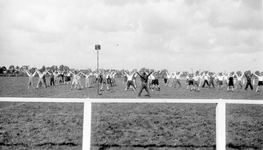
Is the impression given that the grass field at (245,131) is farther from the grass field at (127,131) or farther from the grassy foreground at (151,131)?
the grassy foreground at (151,131)

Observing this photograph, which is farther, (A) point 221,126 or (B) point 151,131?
(B) point 151,131

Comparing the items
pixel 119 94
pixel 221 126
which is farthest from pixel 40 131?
pixel 119 94

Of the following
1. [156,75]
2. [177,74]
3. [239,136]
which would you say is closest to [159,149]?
[239,136]

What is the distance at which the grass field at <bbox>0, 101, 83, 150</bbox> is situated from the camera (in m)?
5.40

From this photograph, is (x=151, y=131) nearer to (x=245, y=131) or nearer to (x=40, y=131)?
(x=245, y=131)

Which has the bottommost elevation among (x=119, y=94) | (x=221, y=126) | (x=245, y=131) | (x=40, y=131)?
(x=245, y=131)

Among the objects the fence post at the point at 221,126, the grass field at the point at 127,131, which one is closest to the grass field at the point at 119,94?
the grass field at the point at 127,131

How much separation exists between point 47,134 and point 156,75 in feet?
57.5

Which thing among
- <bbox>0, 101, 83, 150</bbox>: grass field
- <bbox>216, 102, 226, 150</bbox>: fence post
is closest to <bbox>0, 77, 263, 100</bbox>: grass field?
<bbox>0, 101, 83, 150</bbox>: grass field

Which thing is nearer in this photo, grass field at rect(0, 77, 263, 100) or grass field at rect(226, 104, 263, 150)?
grass field at rect(226, 104, 263, 150)

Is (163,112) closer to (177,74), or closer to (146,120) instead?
(146,120)

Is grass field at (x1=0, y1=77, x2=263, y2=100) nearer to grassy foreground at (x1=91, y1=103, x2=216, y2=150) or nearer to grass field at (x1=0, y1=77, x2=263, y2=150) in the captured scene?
grass field at (x1=0, y1=77, x2=263, y2=150)

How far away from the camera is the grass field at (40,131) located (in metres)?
5.40

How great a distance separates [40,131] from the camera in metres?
6.55
